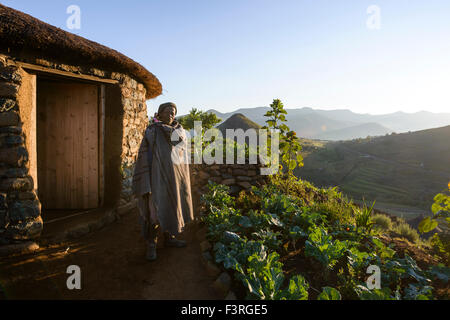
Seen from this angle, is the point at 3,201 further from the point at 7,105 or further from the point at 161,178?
the point at 161,178

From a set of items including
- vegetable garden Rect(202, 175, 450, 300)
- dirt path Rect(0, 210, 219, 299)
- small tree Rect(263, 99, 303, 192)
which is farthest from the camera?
small tree Rect(263, 99, 303, 192)

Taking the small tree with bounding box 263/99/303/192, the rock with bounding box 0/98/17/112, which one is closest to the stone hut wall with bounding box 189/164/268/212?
the small tree with bounding box 263/99/303/192

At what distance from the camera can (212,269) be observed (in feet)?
9.98

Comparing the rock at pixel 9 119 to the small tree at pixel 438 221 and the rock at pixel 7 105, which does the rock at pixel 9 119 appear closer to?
the rock at pixel 7 105

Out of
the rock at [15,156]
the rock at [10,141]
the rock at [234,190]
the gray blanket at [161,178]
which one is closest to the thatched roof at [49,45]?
the rock at [10,141]

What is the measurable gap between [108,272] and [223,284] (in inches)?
61.3

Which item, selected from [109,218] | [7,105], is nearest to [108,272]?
[109,218]

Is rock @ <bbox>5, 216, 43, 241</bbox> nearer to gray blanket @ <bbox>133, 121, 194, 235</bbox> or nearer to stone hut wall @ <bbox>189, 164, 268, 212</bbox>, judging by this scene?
gray blanket @ <bbox>133, 121, 194, 235</bbox>

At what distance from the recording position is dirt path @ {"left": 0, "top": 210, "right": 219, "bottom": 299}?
2.63m

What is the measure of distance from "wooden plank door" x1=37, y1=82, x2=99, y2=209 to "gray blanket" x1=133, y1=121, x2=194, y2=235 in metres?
2.30

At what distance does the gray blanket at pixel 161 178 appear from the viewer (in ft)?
10.7

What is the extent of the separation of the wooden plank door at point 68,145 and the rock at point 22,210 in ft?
4.95
